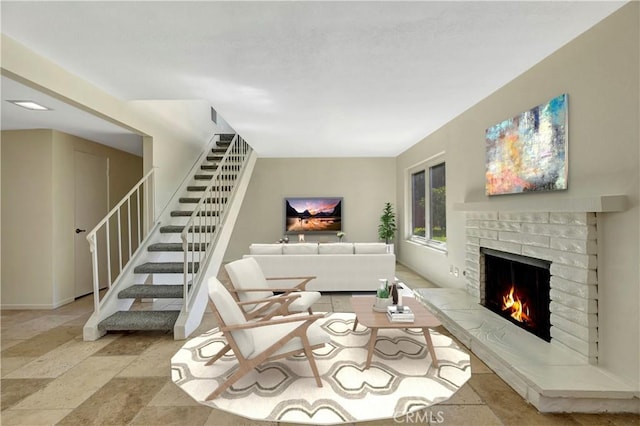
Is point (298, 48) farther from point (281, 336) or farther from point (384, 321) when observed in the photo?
point (384, 321)

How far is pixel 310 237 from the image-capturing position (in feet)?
26.4

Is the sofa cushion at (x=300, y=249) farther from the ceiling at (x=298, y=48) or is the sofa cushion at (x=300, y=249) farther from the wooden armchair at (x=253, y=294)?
the ceiling at (x=298, y=48)

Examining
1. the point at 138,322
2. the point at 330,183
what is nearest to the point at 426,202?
the point at 330,183

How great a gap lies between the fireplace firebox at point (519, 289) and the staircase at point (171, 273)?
3.46 meters

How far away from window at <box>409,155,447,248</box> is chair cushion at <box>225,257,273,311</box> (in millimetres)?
3416

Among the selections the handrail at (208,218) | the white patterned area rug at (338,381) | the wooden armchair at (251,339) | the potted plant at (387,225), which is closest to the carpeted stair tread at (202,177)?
the handrail at (208,218)

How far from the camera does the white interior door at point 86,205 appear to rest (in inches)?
190

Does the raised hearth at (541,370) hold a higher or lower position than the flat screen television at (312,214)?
lower

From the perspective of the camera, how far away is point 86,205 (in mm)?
5008

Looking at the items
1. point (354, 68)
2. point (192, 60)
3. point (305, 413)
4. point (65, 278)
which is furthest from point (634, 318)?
point (65, 278)

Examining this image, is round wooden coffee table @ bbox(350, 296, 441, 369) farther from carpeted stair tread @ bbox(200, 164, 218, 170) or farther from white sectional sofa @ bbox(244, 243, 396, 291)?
carpeted stair tread @ bbox(200, 164, 218, 170)

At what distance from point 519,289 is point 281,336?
2.51 meters

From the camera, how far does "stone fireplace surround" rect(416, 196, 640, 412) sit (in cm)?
203

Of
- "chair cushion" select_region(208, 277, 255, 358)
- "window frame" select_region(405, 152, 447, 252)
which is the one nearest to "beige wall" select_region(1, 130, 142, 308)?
"chair cushion" select_region(208, 277, 255, 358)
